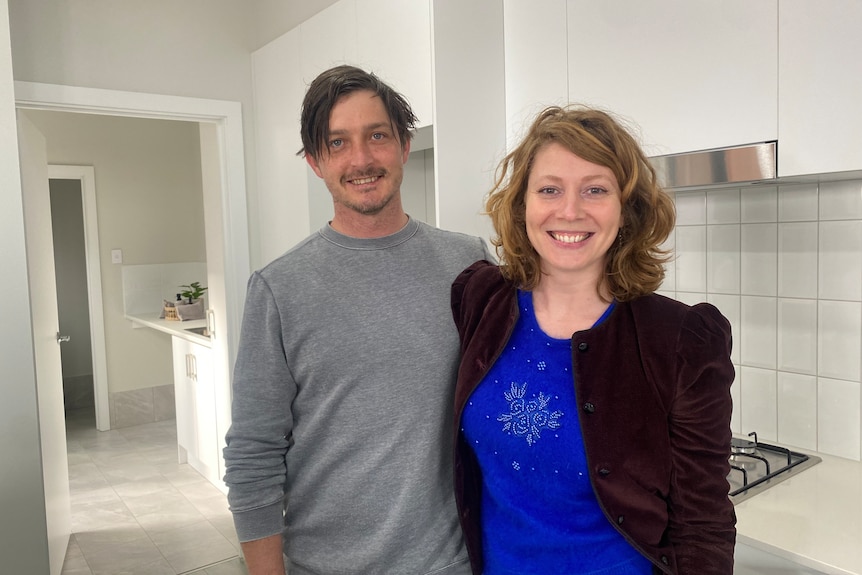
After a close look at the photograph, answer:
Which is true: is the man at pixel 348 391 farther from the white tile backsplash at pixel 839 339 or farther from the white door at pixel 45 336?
the white door at pixel 45 336

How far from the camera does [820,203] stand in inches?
75.7

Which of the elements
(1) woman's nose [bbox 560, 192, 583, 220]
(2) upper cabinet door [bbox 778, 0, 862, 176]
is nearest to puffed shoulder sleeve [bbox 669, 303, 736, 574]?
(1) woman's nose [bbox 560, 192, 583, 220]

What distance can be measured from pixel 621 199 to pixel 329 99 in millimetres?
565

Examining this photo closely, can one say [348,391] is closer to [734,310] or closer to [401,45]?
[734,310]

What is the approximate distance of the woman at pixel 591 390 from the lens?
1.04m

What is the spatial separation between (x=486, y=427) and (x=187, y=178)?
5.51 meters

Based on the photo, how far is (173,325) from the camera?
189 inches

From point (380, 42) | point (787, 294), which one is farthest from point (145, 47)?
point (787, 294)

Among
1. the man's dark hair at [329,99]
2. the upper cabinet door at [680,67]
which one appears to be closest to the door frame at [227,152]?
the upper cabinet door at [680,67]

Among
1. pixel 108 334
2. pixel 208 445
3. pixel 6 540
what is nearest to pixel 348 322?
pixel 6 540

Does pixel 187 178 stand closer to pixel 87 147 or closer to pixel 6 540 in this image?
pixel 87 147

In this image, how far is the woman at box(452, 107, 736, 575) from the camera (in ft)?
3.43

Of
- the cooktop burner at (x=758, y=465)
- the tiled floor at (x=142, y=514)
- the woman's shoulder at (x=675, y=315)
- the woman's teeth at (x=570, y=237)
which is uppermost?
the woman's teeth at (x=570, y=237)

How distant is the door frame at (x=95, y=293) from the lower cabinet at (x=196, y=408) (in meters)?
1.29
